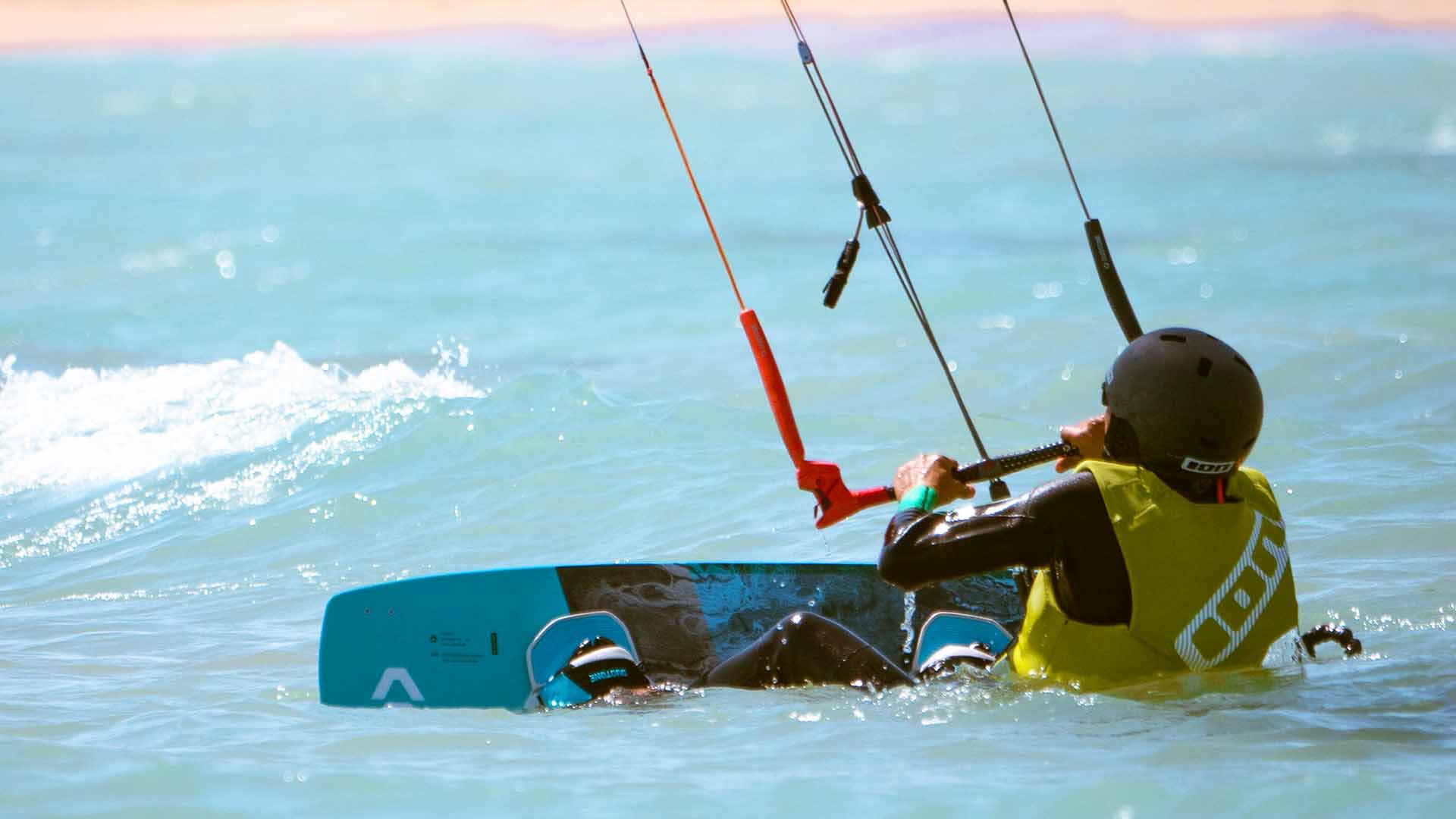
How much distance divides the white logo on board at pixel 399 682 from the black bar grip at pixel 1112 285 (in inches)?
80.1

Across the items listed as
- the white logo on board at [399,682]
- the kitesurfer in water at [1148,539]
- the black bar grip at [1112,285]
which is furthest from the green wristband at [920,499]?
the white logo on board at [399,682]

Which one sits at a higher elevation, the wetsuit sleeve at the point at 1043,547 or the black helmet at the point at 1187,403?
the black helmet at the point at 1187,403

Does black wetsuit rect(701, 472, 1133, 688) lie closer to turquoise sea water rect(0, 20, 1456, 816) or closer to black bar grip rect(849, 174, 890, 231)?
turquoise sea water rect(0, 20, 1456, 816)

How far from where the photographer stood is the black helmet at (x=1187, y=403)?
342 cm

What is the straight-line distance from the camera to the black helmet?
3416mm

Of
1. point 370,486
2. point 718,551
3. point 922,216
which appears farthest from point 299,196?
point 718,551

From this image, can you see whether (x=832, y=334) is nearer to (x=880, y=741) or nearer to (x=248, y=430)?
(x=248, y=430)

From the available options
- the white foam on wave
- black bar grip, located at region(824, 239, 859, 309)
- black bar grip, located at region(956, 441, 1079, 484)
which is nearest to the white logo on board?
black bar grip, located at region(824, 239, 859, 309)

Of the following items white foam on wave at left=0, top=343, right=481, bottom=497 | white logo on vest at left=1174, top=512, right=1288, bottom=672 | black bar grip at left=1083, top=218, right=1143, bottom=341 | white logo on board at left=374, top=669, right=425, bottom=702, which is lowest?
white logo on vest at left=1174, top=512, right=1288, bottom=672

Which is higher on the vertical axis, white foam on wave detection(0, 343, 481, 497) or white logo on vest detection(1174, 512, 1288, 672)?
white foam on wave detection(0, 343, 481, 497)

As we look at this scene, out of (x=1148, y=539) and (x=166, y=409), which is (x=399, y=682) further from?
(x=166, y=409)

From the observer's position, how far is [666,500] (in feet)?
24.3

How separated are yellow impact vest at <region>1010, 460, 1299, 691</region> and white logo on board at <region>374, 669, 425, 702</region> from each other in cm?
168

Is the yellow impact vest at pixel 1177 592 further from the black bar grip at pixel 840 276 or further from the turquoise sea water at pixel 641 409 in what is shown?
the black bar grip at pixel 840 276
